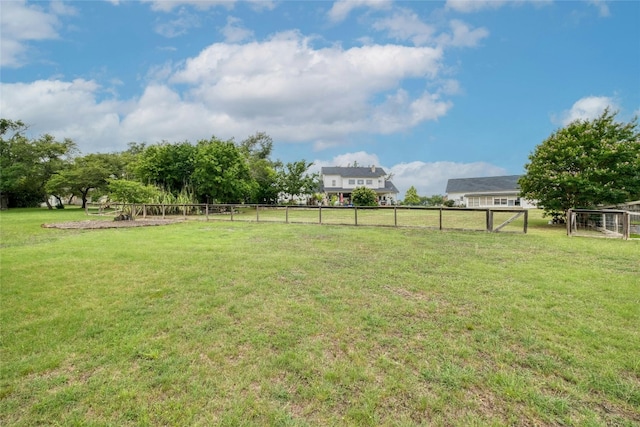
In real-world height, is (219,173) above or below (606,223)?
above

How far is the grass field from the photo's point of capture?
1.97m

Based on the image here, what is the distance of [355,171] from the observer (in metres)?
42.2

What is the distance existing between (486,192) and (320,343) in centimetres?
3984

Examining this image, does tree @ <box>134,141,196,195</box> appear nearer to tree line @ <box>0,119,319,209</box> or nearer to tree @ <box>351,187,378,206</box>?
tree line @ <box>0,119,319,209</box>

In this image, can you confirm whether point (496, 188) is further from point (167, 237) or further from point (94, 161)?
point (94, 161)

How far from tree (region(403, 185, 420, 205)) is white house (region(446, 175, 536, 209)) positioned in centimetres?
432

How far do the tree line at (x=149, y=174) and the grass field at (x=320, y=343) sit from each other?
43.3 ft

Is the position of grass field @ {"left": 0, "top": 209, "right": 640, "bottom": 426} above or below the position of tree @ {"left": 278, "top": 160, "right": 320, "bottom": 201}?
below

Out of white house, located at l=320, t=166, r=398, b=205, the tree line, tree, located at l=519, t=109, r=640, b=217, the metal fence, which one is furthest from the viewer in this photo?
white house, located at l=320, t=166, r=398, b=205

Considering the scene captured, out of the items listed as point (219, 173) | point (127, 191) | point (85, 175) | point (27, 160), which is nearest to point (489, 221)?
point (127, 191)

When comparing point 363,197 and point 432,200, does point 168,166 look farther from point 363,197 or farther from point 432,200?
point 432,200

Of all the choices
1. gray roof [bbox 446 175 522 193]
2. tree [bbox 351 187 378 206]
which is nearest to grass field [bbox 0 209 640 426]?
tree [bbox 351 187 378 206]

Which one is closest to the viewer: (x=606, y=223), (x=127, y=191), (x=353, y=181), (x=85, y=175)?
(x=606, y=223)

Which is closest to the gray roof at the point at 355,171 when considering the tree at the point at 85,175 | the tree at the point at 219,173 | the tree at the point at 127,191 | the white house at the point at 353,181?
the white house at the point at 353,181
